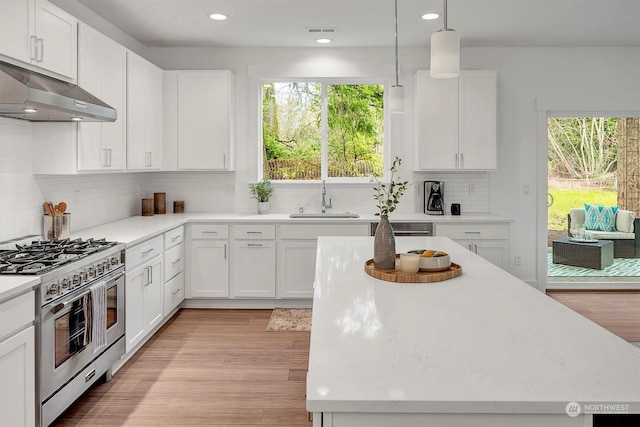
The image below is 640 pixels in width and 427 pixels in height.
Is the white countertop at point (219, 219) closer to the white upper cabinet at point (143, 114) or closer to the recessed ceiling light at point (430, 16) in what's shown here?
the white upper cabinet at point (143, 114)

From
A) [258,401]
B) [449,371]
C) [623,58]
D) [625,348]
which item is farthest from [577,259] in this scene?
[449,371]

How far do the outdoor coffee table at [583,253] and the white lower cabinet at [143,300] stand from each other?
4.31 m

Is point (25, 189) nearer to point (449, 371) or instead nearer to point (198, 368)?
point (198, 368)

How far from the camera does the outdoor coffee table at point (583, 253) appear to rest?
5727 mm

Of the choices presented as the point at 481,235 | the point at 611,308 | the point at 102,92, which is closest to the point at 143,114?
the point at 102,92

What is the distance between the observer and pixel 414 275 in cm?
230

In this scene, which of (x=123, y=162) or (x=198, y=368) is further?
(x=123, y=162)

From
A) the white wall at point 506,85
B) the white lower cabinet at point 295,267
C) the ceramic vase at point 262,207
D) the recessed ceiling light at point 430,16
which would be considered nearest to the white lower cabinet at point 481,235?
the white wall at point 506,85

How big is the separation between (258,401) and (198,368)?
71 centimetres

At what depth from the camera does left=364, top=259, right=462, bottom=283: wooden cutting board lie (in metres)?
2.28

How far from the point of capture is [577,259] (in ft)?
19.0

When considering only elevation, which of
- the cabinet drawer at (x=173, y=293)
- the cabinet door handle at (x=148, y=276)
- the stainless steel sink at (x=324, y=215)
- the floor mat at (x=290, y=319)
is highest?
the stainless steel sink at (x=324, y=215)

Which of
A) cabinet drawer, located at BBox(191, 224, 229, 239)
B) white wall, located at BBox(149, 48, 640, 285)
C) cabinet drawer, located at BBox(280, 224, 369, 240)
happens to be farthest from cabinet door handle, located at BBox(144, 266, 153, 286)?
white wall, located at BBox(149, 48, 640, 285)

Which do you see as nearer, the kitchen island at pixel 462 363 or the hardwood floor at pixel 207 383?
the kitchen island at pixel 462 363
